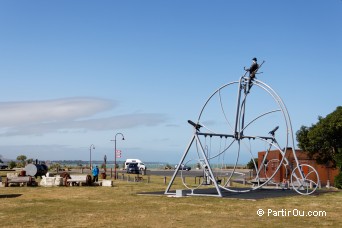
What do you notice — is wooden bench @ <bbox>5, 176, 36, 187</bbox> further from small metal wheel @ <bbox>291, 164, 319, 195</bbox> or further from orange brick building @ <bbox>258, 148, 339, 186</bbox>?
orange brick building @ <bbox>258, 148, 339, 186</bbox>

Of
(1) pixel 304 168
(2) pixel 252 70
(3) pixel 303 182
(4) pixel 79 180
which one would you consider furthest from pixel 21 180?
(1) pixel 304 168

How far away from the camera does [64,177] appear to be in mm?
32625

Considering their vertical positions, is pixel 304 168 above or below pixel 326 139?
below

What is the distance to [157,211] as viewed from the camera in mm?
17062

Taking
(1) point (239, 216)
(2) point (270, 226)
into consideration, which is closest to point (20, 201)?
(1) point (239, 216)

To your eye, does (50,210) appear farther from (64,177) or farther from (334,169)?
(334,169)

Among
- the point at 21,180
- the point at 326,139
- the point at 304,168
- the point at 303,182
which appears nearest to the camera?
the point at 303,182

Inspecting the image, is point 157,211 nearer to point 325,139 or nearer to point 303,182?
point 303,182

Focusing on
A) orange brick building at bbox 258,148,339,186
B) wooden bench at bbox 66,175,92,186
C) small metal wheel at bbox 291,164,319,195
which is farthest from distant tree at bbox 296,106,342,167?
wooden bench at bbox 66,175,92,186

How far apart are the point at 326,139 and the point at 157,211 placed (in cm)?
2837

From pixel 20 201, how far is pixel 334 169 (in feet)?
101

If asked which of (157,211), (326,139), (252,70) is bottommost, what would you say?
(157,211)

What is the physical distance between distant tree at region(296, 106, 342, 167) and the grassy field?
19519mm

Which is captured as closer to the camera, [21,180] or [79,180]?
[21,180]
